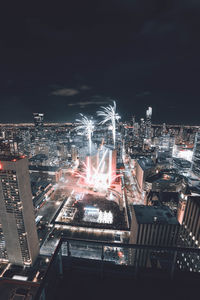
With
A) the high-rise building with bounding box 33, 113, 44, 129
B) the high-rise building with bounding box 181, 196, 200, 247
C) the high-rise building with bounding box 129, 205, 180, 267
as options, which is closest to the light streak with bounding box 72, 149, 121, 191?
the high-rise building with bounding box 129, 205, 180, 267

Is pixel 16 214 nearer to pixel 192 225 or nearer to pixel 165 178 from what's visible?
pixel 192 225

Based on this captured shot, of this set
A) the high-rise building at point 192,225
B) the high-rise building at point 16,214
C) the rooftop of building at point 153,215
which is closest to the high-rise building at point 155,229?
the rooftop of building at point 153,215

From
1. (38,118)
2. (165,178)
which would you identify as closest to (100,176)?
(165,178)

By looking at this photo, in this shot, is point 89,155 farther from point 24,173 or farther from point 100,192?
point 24,173

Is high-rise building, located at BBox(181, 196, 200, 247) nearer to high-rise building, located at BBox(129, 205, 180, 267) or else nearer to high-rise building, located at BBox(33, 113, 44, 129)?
high-rise building, located at BBox(129, 205, 180, 267)

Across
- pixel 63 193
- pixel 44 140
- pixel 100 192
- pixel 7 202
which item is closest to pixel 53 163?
pixel 44 140
